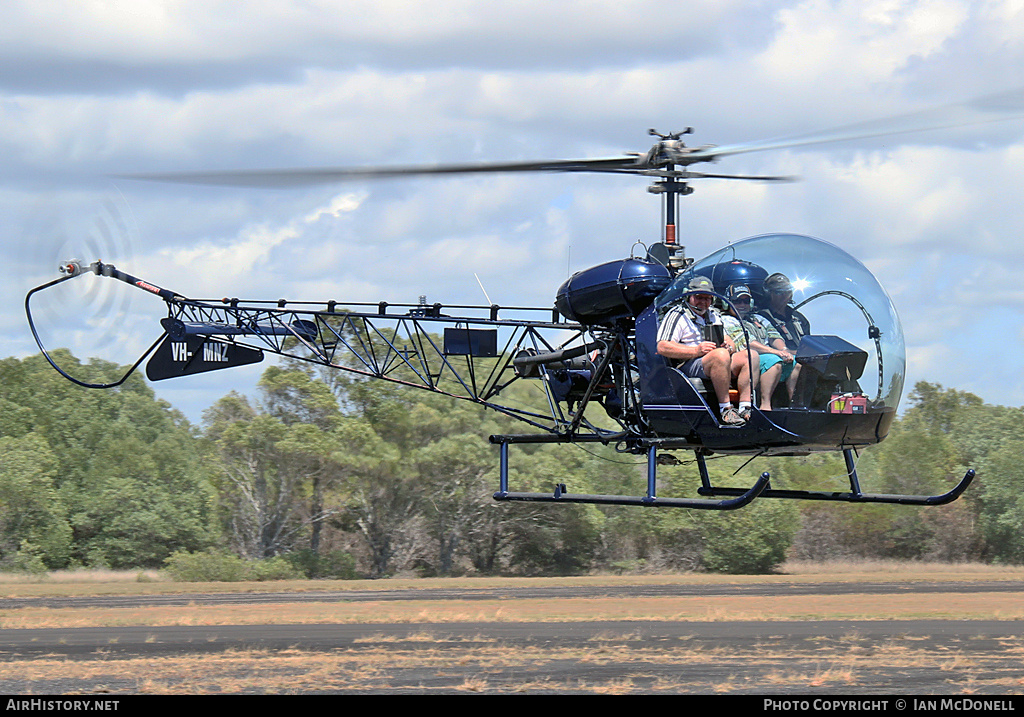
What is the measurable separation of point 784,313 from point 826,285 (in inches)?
20.9

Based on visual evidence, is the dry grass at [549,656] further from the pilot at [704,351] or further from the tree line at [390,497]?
the pilot at [704,351]

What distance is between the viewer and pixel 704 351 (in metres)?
13.0

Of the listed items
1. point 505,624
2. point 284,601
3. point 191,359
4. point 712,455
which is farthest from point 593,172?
point 284,601

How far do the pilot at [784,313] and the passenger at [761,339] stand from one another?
69 mm

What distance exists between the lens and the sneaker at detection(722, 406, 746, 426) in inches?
507

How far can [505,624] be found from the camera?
44750 millimetres

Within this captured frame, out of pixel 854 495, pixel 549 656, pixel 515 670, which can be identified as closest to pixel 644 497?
pixel 854 495

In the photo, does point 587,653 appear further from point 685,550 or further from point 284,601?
point 685,550

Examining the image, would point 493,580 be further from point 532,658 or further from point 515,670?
point 515,670

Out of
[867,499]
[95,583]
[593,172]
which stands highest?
[593,172]

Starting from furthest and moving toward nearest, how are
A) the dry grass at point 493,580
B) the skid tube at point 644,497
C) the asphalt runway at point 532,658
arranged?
the dry grass at point 493,580, the asphalt runway at point 532,658, the skid tube at point 644,497

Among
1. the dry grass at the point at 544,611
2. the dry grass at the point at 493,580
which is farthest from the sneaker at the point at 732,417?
the dry grass at the point at 493,580

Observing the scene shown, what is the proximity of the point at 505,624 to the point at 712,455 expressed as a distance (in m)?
32.2

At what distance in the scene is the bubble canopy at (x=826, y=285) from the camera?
12.7 meters
